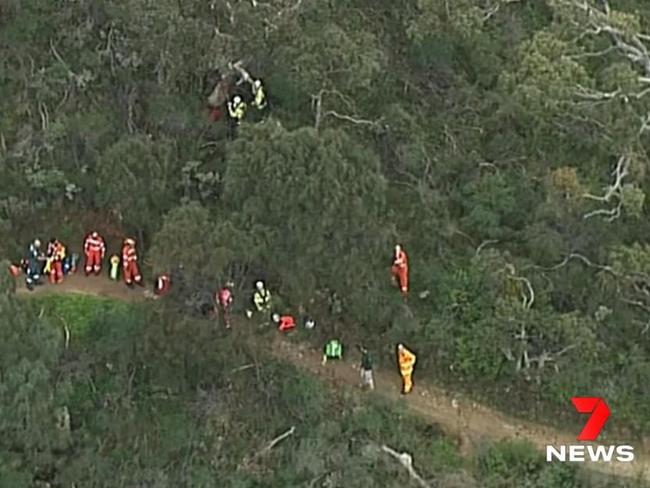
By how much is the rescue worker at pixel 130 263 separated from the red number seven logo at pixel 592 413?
1044cm

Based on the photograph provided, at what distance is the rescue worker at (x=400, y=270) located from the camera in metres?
25.7

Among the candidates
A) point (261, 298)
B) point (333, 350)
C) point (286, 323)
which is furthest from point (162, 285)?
point (333, 350)

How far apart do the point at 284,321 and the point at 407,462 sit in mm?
4384

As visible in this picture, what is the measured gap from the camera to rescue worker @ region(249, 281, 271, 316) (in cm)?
2477

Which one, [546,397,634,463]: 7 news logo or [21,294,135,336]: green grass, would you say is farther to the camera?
[21,294,135,336]: green grass

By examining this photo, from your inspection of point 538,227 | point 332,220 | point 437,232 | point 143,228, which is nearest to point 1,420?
point 143,228

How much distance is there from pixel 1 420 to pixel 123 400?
10.6ft

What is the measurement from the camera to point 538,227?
26.3 metres

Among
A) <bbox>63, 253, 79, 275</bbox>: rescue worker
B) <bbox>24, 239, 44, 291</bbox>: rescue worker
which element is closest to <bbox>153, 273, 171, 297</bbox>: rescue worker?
<bbox>63, 253, 79, 275</bbox>: rescue worker

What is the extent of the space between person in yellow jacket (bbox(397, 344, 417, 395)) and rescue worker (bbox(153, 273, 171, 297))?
5.45 m

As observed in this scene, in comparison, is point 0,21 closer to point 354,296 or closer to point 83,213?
point 83,213

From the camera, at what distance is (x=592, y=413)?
2458cm

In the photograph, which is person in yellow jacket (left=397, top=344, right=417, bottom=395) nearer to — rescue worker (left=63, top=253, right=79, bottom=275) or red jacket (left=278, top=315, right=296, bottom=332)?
red jacket (left=278, top=315, right=296, bottom=332)

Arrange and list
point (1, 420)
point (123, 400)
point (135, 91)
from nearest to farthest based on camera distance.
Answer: point (1, 420) < point (123, 400) < point (135, 91)
